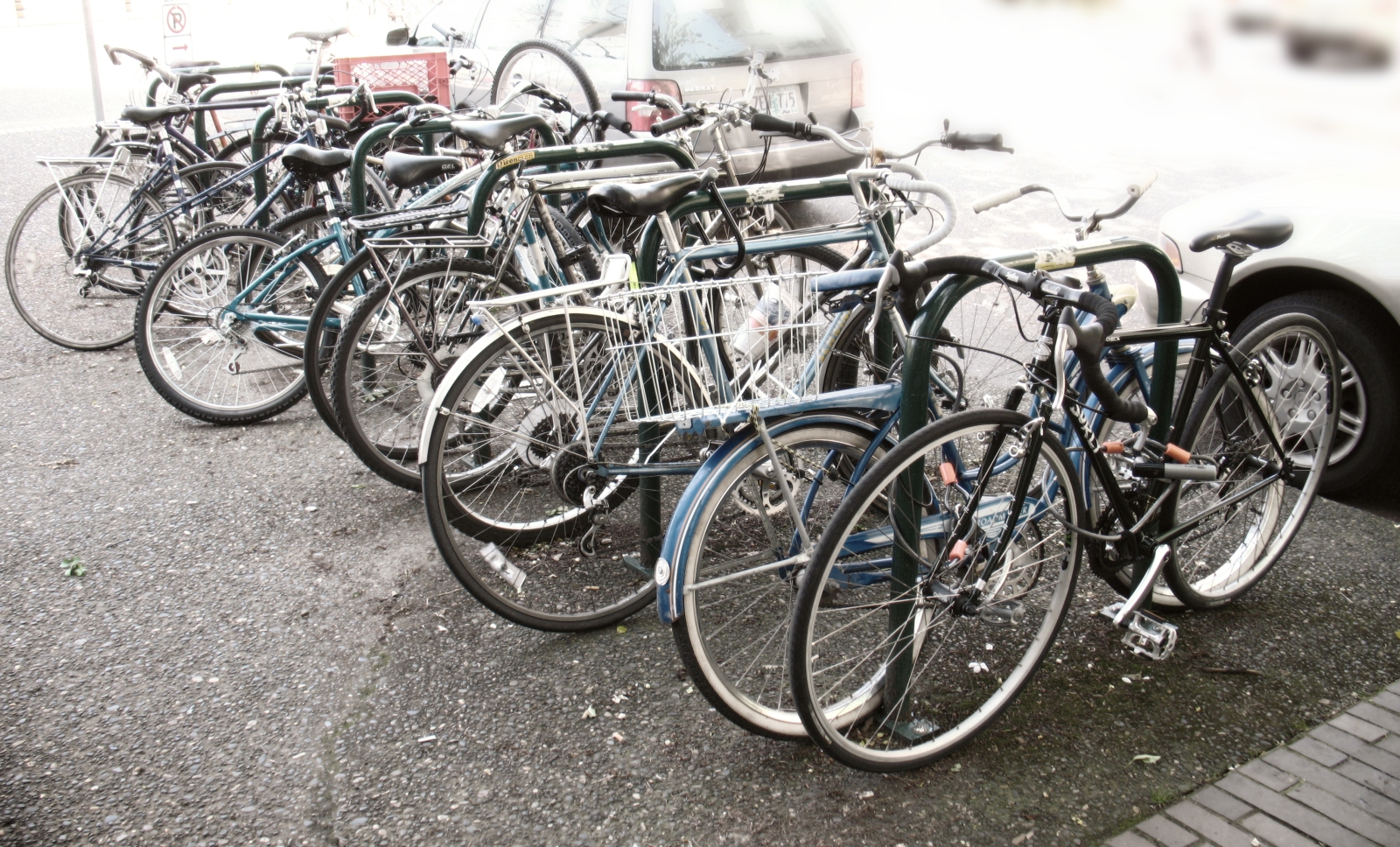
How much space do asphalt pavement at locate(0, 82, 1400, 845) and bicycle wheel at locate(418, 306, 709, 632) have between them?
0.18 meters

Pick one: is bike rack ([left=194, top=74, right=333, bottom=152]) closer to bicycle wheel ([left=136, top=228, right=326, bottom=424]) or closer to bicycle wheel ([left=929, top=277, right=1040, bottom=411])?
bicycle wheel ([left=136, top=228, right=326, bottom=424])

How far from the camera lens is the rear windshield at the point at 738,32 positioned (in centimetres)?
614

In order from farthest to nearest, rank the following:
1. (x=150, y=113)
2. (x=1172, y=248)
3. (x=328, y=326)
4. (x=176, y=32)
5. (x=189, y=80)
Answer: (x=176, y=32)
(x=189, y=80)
(x=150, y=113)
(x=1172, y=248)
(x=328, y=326)

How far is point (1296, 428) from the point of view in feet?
11.8

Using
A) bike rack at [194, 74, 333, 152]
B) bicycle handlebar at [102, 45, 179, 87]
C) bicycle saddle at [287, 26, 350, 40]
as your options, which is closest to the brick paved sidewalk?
bike rack at [194, 74, 333, 152]

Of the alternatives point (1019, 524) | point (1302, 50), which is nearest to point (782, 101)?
point (1019, 524)

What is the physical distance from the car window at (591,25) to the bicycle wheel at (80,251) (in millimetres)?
2762

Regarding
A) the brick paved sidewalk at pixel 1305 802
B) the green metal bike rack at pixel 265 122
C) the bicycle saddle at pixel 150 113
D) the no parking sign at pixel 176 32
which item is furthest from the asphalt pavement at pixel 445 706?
the no parking sign at pixel 176 32

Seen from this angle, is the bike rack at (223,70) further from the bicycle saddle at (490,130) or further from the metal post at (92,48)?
the bicycle saddle at (490,130)

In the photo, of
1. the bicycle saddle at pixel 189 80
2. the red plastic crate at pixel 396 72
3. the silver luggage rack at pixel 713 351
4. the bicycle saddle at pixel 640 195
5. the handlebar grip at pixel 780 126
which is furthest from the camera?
the bicycle saddle at pixel 189 80

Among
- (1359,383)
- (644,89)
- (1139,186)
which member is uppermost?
(644,89)

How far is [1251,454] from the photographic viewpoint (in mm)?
3166

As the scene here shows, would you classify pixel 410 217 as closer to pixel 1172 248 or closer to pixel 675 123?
pixel 675 123

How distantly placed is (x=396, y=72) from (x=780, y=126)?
324 centimetres
